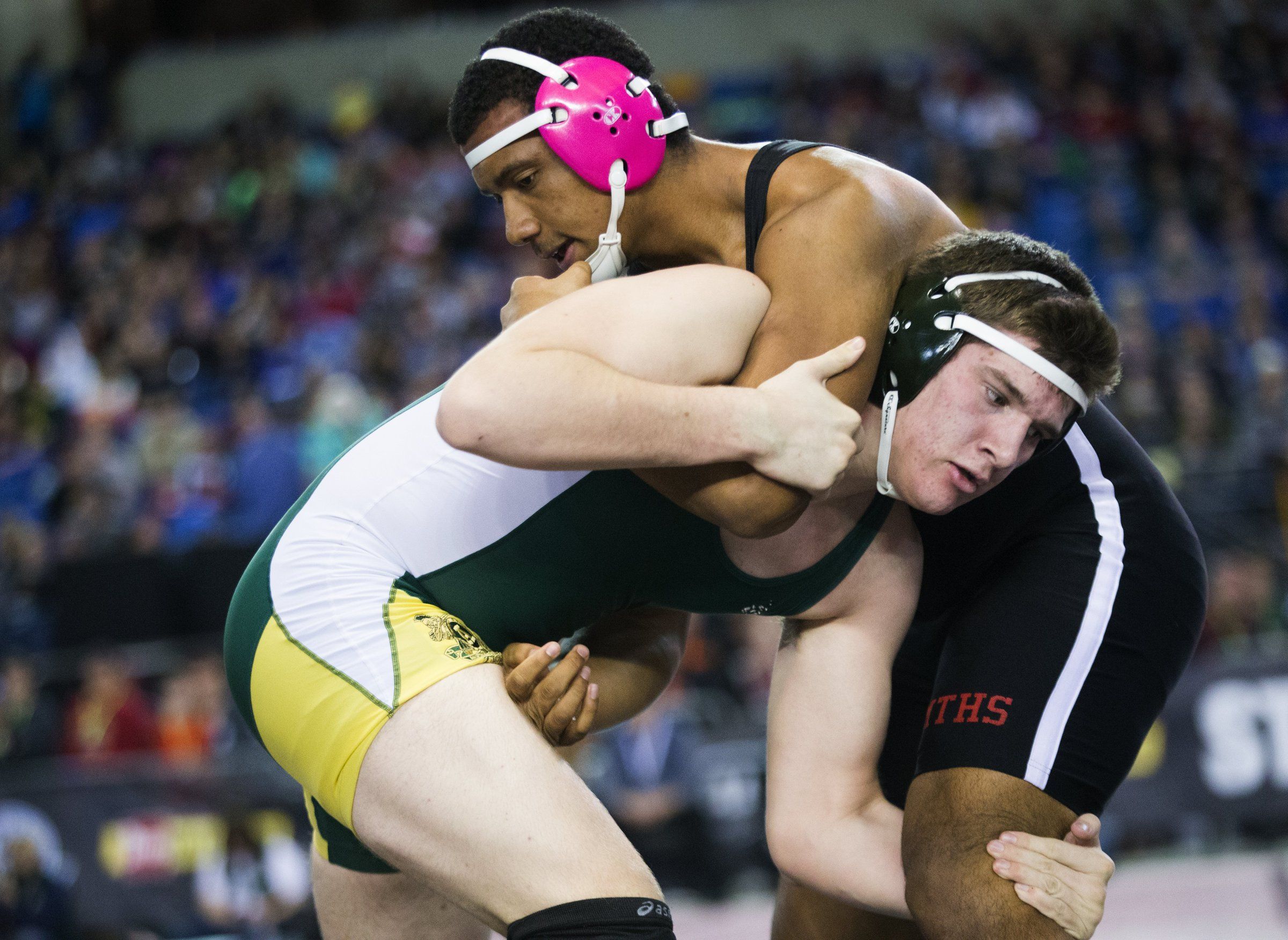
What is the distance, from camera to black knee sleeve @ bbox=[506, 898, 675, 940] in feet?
6.99

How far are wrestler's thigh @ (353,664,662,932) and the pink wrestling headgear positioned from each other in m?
0.91

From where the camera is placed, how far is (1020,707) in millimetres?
2639

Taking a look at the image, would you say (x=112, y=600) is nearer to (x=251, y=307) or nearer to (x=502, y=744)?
(x=251, y=307)

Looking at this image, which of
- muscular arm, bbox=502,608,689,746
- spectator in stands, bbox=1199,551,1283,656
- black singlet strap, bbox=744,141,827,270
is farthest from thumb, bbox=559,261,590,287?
spectator in stands, bbox=1199,551,1283,656

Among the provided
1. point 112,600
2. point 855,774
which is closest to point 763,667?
point 112,600

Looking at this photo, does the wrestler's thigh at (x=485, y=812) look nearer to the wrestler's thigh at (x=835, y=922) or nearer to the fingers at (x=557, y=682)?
the fingers at (x=557, y=682)

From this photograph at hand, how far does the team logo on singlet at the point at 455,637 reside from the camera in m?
2.38

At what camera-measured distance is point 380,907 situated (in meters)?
2.76

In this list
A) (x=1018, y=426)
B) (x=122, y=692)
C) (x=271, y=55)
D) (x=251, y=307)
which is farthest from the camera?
(x=271, y=55)

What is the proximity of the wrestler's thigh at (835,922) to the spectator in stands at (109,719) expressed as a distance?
4742 millimetres

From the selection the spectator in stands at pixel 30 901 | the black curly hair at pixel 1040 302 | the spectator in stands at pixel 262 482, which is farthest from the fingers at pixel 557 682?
the spectator in stands at pixel 262 482

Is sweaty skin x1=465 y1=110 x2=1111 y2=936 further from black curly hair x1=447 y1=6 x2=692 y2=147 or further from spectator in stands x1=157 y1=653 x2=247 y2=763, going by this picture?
spectator in stands x1=157 y1=653 x2=247 y2=763

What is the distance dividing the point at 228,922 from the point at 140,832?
23.7 inches

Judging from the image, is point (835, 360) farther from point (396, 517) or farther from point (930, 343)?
point (396, 517)
